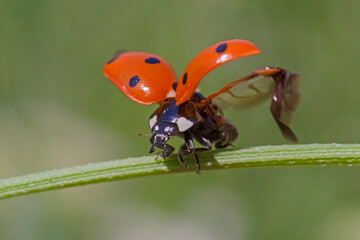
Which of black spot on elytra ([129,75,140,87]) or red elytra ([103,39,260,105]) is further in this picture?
black spot on elytra ([129,75,140,87])

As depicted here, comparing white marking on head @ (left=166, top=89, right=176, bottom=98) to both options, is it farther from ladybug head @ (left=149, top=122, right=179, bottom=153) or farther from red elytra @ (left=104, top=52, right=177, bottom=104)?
ladybug head @ (left=149, top=122, right=179, bottom=153)

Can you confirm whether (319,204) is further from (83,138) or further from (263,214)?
(83,138)

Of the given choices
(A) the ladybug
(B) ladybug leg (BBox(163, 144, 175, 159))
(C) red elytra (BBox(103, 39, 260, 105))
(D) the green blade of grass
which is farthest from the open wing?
(D) the green blade of grass

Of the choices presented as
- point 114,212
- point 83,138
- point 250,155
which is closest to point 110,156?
point 83,138

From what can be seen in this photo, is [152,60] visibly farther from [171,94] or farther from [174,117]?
[174,117]

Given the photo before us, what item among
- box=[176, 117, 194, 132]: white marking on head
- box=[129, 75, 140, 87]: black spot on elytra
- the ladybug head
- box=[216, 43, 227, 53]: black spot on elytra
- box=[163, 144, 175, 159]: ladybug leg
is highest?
box=[129, 75, 140, 87]: black spot on elytra

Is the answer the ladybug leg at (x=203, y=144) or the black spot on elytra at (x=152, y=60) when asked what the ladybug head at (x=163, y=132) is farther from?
the black spot on elytra at (x=152, y=60)

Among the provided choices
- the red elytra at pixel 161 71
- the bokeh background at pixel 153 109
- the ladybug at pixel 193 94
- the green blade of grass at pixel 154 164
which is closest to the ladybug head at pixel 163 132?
the ladybug at pixel 193 94
